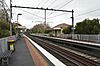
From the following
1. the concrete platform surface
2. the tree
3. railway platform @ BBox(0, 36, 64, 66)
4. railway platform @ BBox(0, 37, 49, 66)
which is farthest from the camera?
the tree

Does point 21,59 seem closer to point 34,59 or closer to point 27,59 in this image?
point 27,59

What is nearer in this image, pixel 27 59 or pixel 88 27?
pixel 27 59

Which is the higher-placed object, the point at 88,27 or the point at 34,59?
the point at 88,27

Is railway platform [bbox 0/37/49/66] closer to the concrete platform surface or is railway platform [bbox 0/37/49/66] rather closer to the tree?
the concrete platform surface

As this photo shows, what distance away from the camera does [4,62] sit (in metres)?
9.46

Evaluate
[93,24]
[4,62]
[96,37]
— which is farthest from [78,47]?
[93,24]

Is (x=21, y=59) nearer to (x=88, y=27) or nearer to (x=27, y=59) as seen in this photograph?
(x=27, y=59)

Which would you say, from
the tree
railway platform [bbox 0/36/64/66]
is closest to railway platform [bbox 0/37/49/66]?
railway platform [bbox 0/36/64/66]

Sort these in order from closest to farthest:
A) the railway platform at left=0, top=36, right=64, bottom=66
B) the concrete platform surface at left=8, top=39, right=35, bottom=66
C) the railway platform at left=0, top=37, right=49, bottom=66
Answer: the railway platform at left=0, top=36, right=64, bottom=66, the railway platform at left=0, top=37, right=49, bottom=66, the concrete platform surface at left=8, top=39, right=35, bottom=66

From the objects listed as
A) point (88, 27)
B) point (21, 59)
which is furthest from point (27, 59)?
point (88, 27)

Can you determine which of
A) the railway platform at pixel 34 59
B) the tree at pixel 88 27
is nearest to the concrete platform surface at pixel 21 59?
the railway platform at pixel 34 59

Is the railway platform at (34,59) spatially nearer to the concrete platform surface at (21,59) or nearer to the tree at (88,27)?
the concrete platform surface at (21,59)

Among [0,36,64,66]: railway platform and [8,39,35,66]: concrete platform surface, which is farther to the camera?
[8,39,35,66]: concrete platform surface

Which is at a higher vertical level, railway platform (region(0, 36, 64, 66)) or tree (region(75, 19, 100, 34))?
tree (region(75, 19, 100, 34))
